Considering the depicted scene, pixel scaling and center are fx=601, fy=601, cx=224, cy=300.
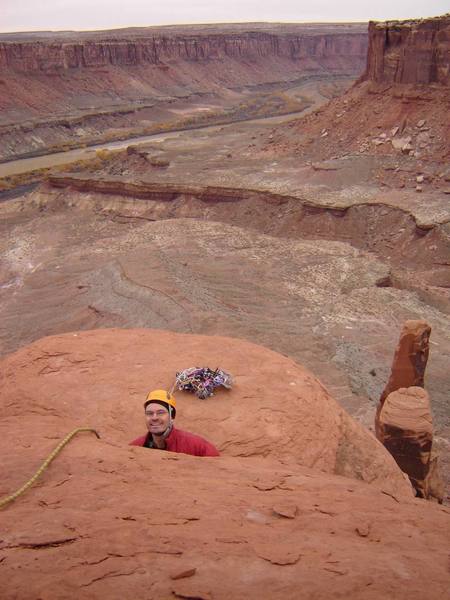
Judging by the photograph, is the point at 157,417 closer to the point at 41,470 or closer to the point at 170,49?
the point at 41,470

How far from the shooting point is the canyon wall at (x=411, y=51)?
29.5 meters

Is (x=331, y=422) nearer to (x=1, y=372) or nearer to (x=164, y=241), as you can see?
(x=1, y=372)

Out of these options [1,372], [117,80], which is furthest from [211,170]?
[117,80]

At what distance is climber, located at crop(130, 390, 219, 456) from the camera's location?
16.5 feet

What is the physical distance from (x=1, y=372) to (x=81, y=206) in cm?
2623

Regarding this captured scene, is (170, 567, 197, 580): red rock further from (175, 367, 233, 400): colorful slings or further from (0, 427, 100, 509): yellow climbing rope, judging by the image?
(175, 367, 233, 400): colorful slings

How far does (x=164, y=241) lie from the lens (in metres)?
24.0

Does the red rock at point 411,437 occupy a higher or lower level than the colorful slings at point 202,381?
lower

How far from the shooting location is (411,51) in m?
30.9

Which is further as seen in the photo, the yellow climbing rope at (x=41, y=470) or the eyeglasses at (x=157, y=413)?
the eyeglasses at (x=157, y=413)

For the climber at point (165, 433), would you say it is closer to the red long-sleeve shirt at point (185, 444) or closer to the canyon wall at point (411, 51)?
the red long-sleeve shirt at point (185, 444)

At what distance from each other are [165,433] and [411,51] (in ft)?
102

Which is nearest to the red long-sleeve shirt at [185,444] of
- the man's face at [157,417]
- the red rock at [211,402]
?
the man's face at [157,417]

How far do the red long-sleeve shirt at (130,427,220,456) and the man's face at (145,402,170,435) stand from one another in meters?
0.15
